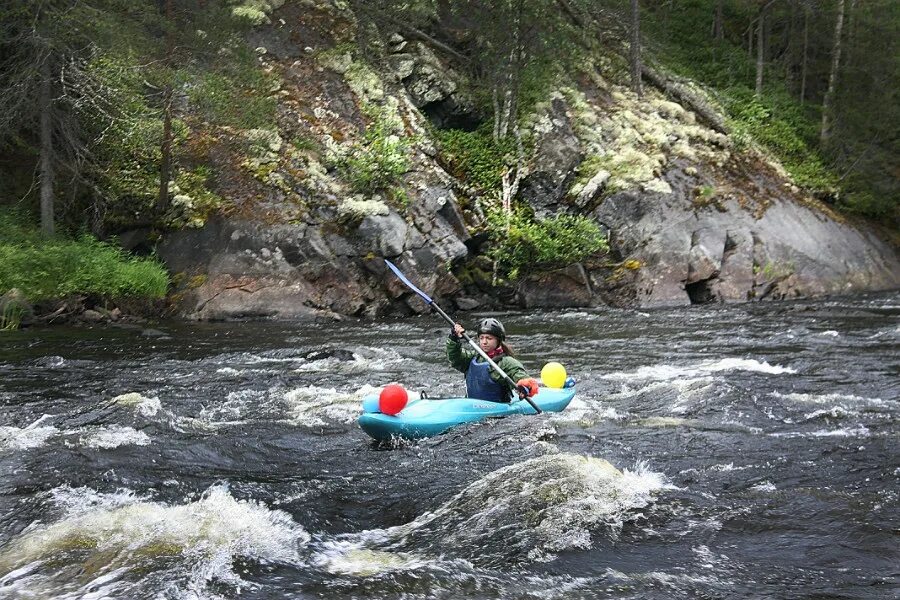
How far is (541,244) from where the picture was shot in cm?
1667

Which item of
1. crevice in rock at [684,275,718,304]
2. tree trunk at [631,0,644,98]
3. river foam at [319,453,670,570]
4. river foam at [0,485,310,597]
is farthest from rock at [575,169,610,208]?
river foam at [0,485,310,597]

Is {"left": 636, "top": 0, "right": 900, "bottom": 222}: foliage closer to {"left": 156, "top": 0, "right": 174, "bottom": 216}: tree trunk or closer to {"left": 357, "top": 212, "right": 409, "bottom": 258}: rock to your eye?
{"left": 357, "top": 212, "right": 409, "bottom": 258}: rock

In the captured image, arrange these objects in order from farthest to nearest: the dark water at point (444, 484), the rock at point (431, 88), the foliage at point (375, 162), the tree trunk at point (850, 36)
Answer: the tree trunk at point (850, 36) → the rock at point (431, 88) → the foliage at point (375, 162) → the dark water at point (444, 484)

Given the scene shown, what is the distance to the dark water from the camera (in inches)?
156

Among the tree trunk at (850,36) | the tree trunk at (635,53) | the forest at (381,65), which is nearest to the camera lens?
the forest at (381,65)

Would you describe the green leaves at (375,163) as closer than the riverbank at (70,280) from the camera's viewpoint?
No

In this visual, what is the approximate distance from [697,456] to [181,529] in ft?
12.7

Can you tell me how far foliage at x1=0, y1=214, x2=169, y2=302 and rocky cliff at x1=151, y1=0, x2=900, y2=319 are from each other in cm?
72

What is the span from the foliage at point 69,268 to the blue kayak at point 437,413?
8.52 m

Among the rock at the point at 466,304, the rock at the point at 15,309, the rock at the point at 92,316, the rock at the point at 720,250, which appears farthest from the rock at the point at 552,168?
the rock at the point at 15,309

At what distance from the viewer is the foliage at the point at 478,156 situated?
18484 millimetres

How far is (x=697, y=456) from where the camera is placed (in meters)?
6.04

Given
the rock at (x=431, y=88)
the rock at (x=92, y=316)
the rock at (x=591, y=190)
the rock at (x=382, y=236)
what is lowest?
the rock at (x=92, y=316)

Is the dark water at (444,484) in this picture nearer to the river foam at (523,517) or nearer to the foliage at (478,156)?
the river foam at (523,517)
